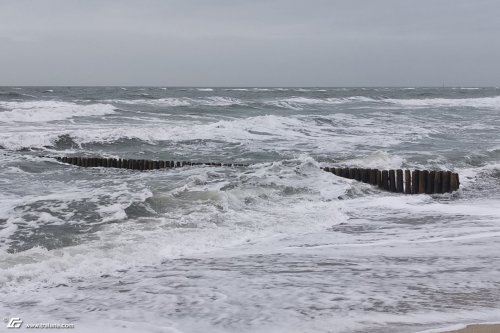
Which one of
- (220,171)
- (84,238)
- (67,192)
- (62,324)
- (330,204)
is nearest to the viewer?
(62,324)

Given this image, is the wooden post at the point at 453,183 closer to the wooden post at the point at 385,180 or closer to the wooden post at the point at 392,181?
the wooden post at the point at 392,181

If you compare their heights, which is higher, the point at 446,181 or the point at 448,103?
the point at 448,103

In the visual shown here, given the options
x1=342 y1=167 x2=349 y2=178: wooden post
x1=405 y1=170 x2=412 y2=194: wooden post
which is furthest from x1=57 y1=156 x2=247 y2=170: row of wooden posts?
x1=405 y1=170 x2=412 y2=194: wooden post

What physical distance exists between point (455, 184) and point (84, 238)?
7.67 metres

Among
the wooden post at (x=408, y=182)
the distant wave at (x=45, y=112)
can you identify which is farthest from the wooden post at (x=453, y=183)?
the distant wave at (x=45, y=112)

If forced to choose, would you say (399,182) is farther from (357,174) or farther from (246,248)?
(246,248)

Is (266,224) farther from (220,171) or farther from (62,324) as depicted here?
(220,171)

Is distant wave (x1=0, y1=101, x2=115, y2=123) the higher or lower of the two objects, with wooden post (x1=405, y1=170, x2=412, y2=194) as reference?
higher

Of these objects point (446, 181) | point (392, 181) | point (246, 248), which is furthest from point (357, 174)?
point (246, 248)

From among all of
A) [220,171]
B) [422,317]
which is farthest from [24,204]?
[422,317]

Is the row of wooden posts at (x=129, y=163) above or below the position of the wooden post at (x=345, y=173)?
below

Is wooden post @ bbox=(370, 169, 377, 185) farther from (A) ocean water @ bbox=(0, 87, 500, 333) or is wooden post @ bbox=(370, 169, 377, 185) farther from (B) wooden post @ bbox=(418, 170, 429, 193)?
(B) wooden post @ bbox=(418, 170, 429, 193)

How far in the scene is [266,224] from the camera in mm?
8078

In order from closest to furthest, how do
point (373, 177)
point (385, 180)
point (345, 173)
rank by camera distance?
point (385, 180) < point (373, 177) < point (345, 173)
